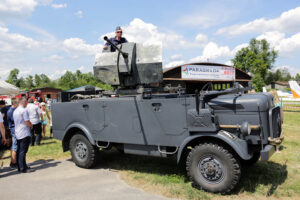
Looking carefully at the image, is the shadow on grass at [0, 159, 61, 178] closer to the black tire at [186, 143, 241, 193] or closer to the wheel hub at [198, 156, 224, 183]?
the black tire at [186, 143, 241, 193]

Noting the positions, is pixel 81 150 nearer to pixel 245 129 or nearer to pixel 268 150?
pixel 245 129

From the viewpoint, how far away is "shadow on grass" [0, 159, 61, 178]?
644 cm

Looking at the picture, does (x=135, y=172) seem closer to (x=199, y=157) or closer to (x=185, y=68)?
(x=199, y=157)

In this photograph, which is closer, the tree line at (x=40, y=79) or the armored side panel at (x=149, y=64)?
the armored side panel at (x=149, y=64)

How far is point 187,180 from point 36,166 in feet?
14.0

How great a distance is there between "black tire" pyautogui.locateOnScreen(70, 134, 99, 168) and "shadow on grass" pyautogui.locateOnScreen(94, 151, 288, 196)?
1.15 ft

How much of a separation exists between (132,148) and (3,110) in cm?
618

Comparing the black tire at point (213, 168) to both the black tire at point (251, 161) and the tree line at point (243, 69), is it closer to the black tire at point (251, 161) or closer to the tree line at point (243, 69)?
the black tire at point (251, 161)

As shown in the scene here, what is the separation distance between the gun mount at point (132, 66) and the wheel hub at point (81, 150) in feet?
5.89

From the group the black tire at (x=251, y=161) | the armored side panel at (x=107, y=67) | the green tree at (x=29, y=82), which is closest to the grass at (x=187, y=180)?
the black tire at (x=251, y=161)

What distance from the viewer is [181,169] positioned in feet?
19.9

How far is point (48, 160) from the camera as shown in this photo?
7566 millimetres

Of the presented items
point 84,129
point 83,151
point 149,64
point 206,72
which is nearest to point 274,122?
point 149,64

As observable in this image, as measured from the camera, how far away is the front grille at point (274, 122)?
4363 mm
